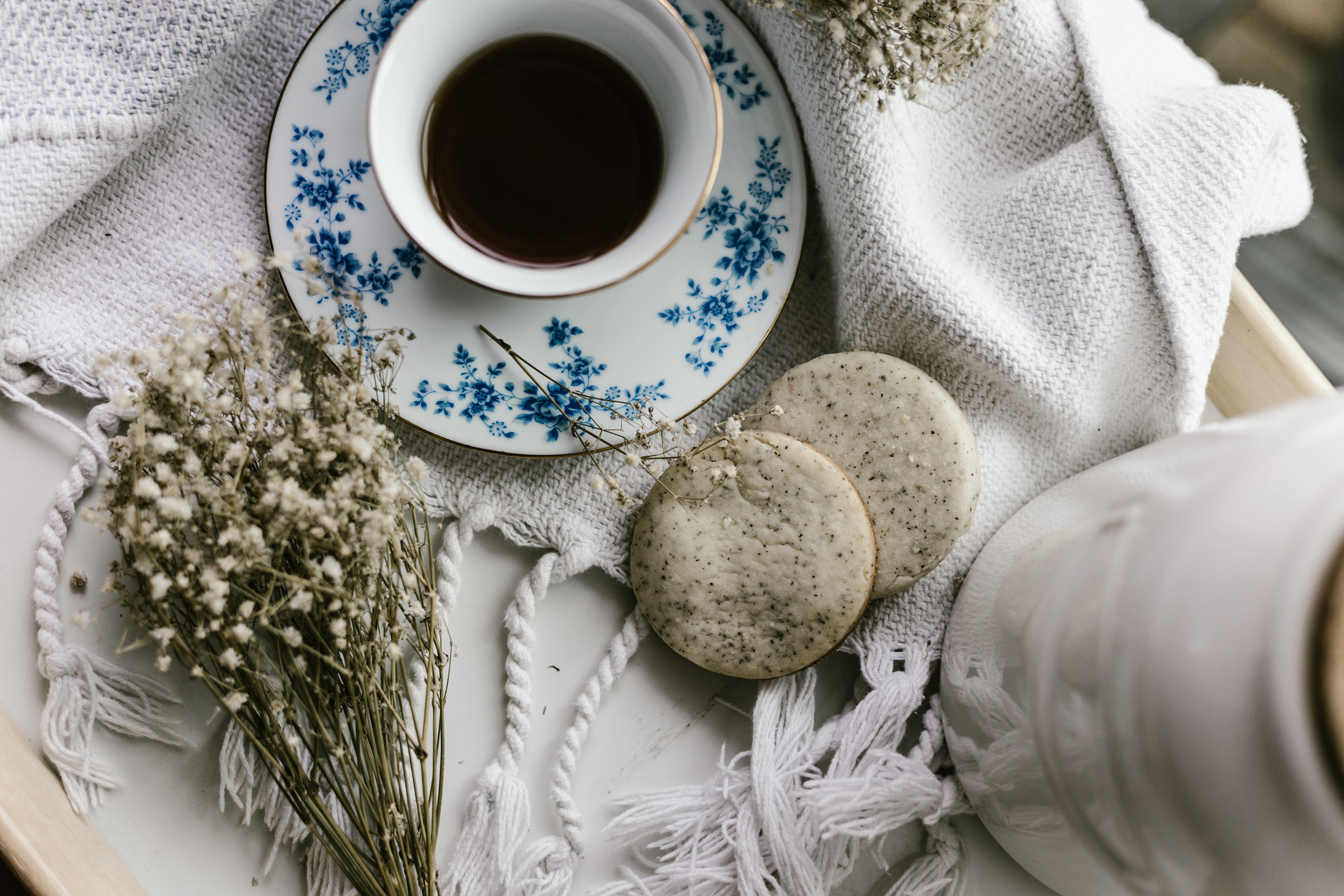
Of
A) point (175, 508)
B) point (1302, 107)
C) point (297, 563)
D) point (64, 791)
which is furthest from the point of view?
point (1302, 107)

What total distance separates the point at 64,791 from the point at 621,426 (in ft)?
2.24

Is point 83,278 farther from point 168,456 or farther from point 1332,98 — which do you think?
point 1332,98

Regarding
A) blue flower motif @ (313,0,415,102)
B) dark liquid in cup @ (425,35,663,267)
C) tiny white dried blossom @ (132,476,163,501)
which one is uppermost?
blue flower motif @ (313,0,415,102)

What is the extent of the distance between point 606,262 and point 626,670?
0.45 metres

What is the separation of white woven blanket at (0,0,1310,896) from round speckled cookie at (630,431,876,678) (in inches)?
2.5

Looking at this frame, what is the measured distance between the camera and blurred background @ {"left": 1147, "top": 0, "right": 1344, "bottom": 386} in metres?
1.17

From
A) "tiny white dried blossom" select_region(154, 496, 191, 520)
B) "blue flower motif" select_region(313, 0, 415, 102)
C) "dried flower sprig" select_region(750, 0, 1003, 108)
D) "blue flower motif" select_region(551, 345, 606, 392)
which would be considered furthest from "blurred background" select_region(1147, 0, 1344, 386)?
"tiny white dried blossom" select_region(154, 496, 191, 520)

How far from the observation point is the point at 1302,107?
1.19 metres

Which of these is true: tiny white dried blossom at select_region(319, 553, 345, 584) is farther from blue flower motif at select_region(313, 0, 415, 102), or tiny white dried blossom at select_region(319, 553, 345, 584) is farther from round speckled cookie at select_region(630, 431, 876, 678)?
blue flower motif at select_region(313, 0, 415, 102)

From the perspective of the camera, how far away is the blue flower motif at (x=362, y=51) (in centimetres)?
90

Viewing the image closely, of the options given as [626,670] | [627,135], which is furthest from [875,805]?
[627,135]

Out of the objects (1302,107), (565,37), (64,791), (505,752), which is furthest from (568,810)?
(1302,107)

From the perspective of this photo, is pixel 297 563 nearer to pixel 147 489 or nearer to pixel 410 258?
pixel 147 489

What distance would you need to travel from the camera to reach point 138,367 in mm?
837
